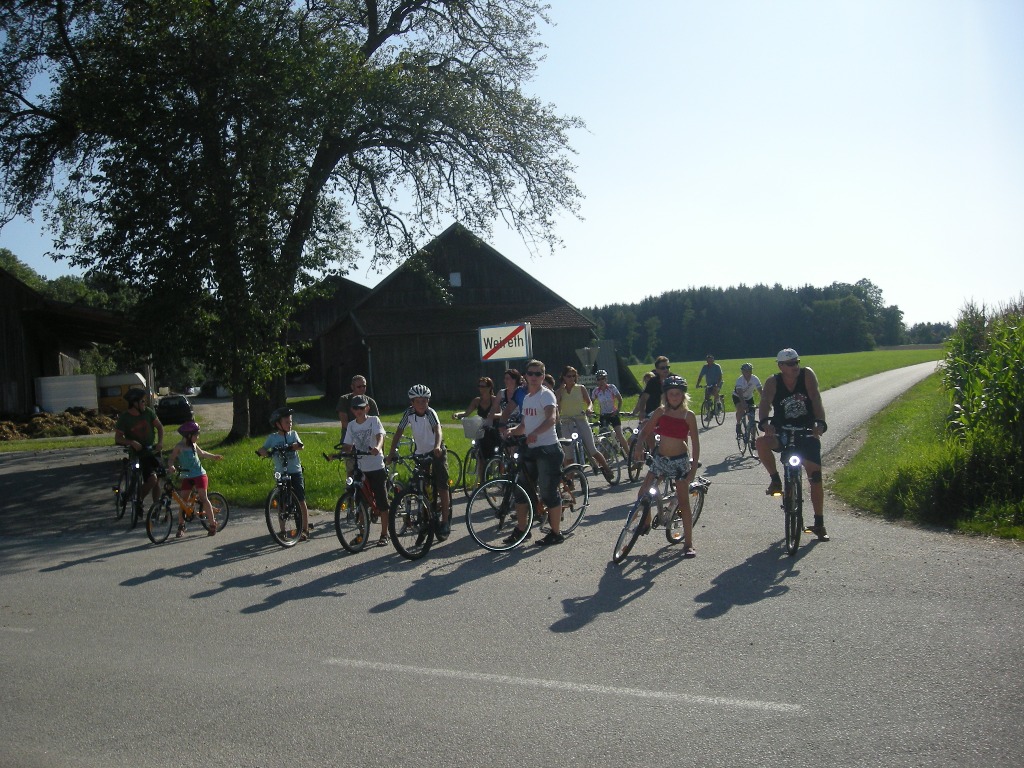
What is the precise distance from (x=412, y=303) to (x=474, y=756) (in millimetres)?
41695

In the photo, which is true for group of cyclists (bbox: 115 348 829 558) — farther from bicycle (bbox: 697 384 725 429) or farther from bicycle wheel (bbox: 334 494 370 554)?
bicycle (bbox: 697 384 725 429)

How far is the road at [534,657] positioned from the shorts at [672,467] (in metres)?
0.82

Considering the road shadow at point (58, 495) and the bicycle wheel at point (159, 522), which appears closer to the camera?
the bicycle wheel at point (159, 522)

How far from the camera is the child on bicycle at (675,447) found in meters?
8.63

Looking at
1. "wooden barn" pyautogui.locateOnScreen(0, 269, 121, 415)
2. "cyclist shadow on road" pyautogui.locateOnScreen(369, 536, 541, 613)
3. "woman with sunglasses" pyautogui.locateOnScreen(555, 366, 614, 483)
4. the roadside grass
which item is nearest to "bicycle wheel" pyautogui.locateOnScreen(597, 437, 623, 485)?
"woman with sunglasses" pyautogui.locateOnScreen(555, 366, 614, 483)

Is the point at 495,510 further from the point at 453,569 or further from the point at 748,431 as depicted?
the point at 748,431

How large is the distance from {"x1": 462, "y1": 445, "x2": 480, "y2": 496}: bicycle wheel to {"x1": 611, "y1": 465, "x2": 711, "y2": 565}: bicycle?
4.70 meters

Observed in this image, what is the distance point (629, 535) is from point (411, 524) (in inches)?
90.9

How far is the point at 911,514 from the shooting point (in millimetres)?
10562

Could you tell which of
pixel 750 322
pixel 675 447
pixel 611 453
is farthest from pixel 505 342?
pixel 750 322

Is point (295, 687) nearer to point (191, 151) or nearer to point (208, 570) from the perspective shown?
point (208, 570)

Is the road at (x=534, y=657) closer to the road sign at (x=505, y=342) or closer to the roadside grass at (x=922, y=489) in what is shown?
the roadside grass at (x=922, y=489)

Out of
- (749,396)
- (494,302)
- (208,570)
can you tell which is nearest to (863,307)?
(494,302)

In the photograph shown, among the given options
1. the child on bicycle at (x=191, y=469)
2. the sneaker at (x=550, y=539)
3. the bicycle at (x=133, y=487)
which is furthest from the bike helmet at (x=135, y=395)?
the sneaker at (x=550, y=539)
